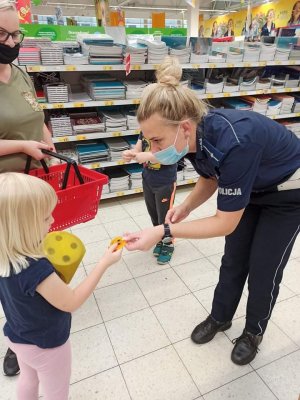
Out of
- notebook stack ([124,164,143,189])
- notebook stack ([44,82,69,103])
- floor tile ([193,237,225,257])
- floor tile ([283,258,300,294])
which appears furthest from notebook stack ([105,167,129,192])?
floor tile ([283,258,300,294])

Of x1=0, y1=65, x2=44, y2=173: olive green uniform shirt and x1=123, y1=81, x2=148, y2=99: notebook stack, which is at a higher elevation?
x1=0, y1=65, x2=44, y2=173: olive green uniform shirt

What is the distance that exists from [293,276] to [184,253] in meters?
0.91

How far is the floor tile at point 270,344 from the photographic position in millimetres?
1733

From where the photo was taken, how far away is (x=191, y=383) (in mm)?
1606

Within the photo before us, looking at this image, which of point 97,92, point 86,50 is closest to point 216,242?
point 97,92

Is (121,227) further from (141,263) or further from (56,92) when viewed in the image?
(56,92)

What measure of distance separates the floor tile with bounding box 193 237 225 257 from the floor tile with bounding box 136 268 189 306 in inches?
16.7

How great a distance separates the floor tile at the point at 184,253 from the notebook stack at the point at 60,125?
64.6 inches

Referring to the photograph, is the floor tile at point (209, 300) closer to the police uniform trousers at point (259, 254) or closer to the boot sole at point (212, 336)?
the boot sole at point (212, 336)

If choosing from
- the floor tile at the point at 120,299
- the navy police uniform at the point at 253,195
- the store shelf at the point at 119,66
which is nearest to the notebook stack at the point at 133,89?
the store shelf at the point at 119,66

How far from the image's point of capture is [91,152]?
3.26 metres

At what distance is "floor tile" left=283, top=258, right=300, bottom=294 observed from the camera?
2275mm

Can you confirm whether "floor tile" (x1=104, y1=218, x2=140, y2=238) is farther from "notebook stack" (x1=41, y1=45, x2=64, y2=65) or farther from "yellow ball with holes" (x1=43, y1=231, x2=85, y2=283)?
"yellow ball with holes" (x1=43, y1=231, x2=85, y2=283)

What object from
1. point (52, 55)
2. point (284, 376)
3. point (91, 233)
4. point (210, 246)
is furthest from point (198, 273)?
point (52, 55)
